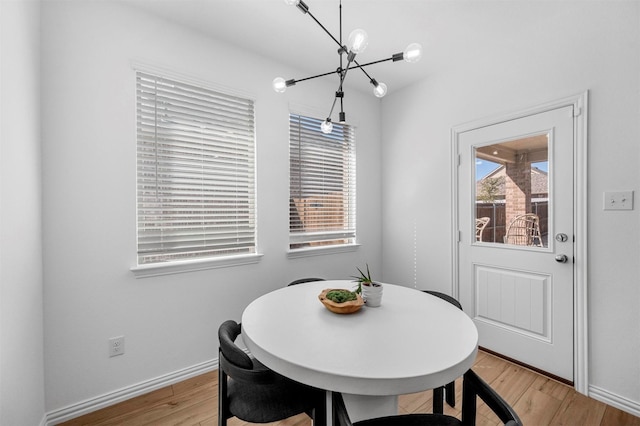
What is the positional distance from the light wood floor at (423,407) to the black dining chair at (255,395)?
0.65 metres

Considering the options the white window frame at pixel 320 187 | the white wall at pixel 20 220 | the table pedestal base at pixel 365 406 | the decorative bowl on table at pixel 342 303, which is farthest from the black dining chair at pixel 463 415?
the white window frame at pixel 320 187

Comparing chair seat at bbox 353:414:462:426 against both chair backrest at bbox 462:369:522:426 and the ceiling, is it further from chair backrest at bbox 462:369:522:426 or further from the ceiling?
the ceiling

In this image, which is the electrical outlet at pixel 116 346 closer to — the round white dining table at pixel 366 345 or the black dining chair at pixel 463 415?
the round white dining table at pixel 366 345

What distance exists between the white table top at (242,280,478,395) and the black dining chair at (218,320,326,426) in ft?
0.24

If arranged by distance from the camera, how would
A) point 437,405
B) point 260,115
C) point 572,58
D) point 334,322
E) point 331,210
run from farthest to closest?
point 331,210 < point 260,115 < point 572,58 < point 437,405 < point 334,322

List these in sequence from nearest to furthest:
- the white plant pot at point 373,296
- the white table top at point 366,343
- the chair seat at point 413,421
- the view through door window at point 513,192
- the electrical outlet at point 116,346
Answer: the white table top at point 366,343, the chair seat at point 413,421, the white plant pot at point 373,296, the electrical outlet at point 116,346, the view through door window at point 513,192

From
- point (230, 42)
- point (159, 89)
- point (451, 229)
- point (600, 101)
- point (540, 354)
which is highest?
point (230, 42)

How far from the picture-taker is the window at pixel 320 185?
9.30 ft

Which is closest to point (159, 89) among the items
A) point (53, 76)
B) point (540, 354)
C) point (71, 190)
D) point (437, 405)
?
point (53, 76)

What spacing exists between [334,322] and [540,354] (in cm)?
200

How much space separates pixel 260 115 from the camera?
2.56 metres

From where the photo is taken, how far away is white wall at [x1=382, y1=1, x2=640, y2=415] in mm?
1820

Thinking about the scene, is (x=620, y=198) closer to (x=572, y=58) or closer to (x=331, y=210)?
(x=572, y=58)

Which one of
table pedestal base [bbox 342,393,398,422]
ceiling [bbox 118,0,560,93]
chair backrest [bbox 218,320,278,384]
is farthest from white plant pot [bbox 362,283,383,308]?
ceiling [bbox 118,0,560,93]
